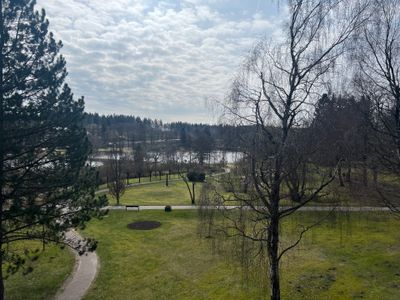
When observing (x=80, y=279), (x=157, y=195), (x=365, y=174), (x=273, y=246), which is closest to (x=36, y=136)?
(x=80, y=279)

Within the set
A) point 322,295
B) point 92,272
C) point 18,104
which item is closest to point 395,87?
point 322,295

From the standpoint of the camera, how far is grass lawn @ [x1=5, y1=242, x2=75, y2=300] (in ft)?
39.0

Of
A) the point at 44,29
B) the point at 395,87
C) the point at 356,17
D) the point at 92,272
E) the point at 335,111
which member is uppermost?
the point at 44,29

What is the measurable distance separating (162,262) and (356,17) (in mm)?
12582

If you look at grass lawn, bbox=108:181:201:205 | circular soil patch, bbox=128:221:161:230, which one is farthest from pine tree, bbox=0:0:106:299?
grass lawn, bbox=108:181:201:205

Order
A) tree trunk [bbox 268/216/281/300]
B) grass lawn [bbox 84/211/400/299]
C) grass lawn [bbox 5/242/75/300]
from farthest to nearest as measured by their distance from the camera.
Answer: grass lawn [bbox 5/242/75/300], grass lawn [bbox 84/211/400/299], tree trunk [bbox 268/216/281/300]

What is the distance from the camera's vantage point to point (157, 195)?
33.8m

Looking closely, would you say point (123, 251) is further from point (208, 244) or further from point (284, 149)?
point (284, 149)

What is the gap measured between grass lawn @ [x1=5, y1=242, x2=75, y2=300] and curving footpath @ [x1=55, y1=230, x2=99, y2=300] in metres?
0.26

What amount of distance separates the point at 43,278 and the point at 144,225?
868cm

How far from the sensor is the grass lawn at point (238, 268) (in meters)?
11.0

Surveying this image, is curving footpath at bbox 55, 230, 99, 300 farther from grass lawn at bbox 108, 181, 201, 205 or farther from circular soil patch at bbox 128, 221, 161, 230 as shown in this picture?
grass lawn at bbox 108, 181, 201, 205

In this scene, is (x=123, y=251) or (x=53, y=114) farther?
(x=123, y=251)

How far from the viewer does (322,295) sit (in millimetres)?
10539
